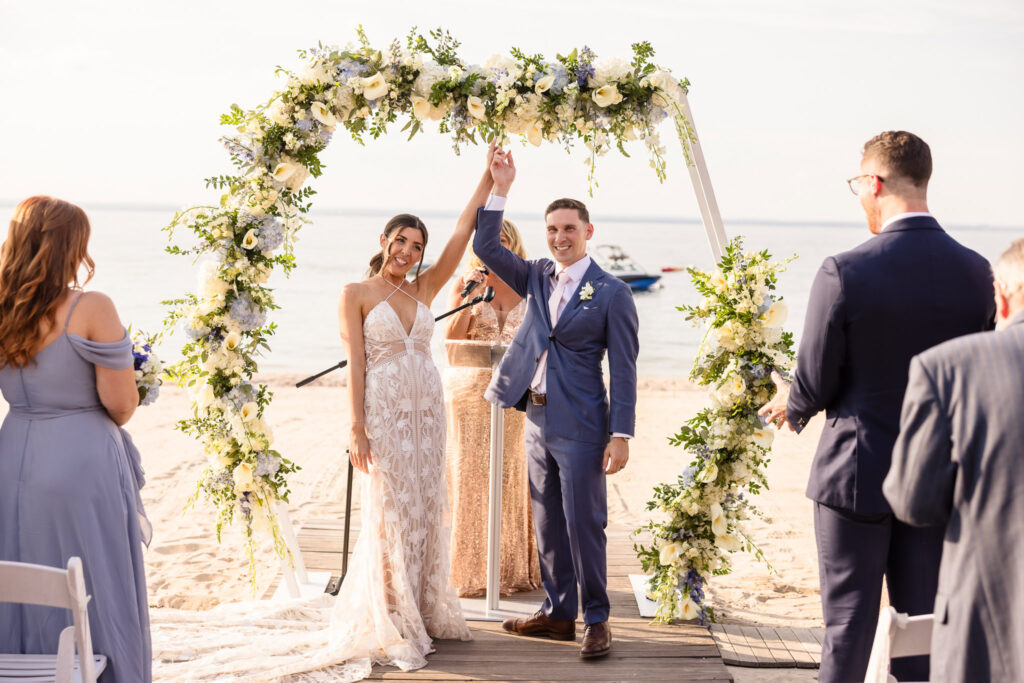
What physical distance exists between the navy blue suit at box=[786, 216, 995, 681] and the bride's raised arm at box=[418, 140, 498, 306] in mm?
1858

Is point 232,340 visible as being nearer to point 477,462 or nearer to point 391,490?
point 391,490

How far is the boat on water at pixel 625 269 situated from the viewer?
30094 millimetres

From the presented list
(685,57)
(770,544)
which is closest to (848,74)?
(685,57)

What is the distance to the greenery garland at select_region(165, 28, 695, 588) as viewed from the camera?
432cm

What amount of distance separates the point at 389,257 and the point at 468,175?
39110mm

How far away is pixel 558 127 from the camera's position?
4.41 metres

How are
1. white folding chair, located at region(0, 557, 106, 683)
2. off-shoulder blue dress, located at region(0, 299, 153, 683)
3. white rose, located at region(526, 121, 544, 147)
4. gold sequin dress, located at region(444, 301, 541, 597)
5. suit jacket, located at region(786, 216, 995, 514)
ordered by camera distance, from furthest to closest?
gold sequin dress, located at region(444, 301, 541, 597), white rose, located at region(526, 121, 544, 147), off-shoulder blue dress, located at region(0, 299, 153, 683), suit jacket, located at region(786, 216, 995, 514), white folding chair, located at region(0, 557, 106, 683)

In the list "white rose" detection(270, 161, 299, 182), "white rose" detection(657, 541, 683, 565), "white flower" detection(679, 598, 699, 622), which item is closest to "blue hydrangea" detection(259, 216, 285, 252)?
"white rose" detection(270, 161, 299, 182)

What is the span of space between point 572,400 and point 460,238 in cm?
95

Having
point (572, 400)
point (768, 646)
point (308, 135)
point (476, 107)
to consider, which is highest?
point (476, 107)

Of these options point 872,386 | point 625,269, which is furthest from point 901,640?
point 625,269

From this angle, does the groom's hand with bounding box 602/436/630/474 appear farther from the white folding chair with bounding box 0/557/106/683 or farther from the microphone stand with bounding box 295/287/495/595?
the white folding chair with bounding box 0/557/106/683

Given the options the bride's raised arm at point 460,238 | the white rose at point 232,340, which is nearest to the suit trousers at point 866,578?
the bride's raised arm at point 460,238

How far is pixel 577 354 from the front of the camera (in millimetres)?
4242
